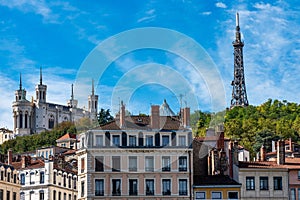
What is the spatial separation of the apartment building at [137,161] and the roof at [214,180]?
1190mm

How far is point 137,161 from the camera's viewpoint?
299ft

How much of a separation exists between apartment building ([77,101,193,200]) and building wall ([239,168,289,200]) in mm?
5547

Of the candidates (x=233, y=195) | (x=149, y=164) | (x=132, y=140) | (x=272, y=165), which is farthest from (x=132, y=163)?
(x=272, y=165)

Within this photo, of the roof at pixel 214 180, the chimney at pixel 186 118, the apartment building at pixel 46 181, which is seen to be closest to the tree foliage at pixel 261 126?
the apartment building at pixel 46 181

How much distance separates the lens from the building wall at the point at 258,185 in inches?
3531

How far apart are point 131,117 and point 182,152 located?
6805 mm

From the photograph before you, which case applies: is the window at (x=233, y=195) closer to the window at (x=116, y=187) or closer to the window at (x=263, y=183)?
the window at (x=263, y=183)

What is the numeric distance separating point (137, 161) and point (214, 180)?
27.1ft

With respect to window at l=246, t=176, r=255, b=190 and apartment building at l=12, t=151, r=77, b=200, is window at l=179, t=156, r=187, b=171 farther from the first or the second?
apartment building at l=12, t=151, r=77, b=200

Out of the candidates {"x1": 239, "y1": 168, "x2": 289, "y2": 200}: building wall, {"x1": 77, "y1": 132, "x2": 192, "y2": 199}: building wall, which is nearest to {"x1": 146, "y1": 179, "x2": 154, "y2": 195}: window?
{"x1": 77, "y1": 132, "x2": 192, "y2": 199}: building wall

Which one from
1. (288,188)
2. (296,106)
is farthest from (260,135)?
(288,188)

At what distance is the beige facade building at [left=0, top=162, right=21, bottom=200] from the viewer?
97.4 meters

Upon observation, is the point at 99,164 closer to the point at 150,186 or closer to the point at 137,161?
the point at 137,161

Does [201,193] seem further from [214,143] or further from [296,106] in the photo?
[296,106]
